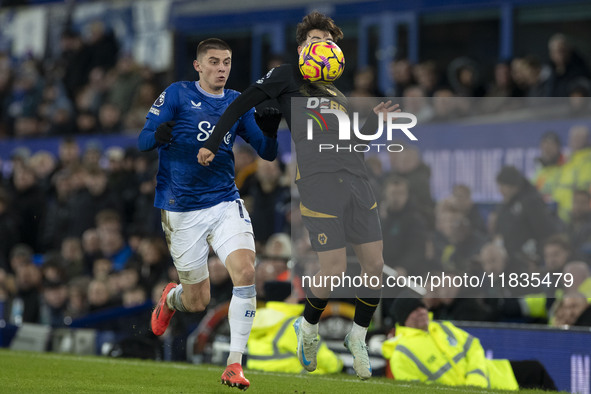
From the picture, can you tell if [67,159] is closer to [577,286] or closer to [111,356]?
[111,356]

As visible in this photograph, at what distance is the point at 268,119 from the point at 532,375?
4.04 meters

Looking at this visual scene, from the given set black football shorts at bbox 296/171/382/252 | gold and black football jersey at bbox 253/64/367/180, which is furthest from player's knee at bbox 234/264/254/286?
gold and black football jersey at bbox 253/64/367/180

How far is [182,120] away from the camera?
884 centimetres

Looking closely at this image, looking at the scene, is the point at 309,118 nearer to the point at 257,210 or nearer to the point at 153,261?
the point at 257,210

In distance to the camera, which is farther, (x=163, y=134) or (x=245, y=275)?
(x=245, y=275)

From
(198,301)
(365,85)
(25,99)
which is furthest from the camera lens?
(25,99)

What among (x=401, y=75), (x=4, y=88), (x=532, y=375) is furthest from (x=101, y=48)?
(x=532, y=375)

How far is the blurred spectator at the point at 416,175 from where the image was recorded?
12148 mm

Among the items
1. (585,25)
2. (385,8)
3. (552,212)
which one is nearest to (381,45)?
(385,8)

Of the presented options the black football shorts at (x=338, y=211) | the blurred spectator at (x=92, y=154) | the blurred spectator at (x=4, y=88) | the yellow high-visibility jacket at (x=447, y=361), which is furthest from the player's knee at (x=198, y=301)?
the blurred spectator at (x=4, y=88)

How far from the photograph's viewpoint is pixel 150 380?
9.93 meters

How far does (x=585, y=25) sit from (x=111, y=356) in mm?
7448

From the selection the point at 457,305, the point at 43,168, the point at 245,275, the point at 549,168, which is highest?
the point at 43,168

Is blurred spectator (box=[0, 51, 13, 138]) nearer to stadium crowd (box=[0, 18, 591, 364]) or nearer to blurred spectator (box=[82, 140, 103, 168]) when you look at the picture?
stadium crowd (box=[0, 18, 591, 364])
